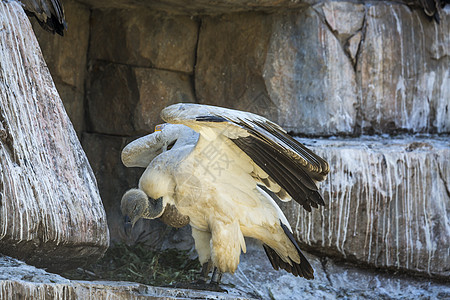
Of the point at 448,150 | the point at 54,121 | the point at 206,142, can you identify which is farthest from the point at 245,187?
the point at 448,150

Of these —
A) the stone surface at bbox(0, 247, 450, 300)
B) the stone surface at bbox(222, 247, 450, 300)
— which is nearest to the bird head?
the stone surface at bbox(0, 247, 450, 300)

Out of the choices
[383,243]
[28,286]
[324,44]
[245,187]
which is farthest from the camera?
[324,44]

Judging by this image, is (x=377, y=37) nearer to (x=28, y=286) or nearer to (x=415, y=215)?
(x=415, y=215)

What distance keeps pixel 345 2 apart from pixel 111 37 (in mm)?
2115

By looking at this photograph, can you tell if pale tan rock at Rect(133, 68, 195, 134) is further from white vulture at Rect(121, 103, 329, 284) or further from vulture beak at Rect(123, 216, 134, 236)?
vulture beak at Rect(123, 216, 134, 236)

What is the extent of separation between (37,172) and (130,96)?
260cm

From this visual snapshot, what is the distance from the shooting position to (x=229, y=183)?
4180 mm

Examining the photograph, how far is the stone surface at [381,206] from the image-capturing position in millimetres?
5270

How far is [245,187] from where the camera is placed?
4246 millimetres

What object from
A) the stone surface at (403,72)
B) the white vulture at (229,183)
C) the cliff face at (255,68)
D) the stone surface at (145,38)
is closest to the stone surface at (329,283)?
the white vulture at (229,183)

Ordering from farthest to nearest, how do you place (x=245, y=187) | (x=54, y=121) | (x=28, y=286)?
(x=245, y=187), (x=54, y=121), (x=28, y=286)

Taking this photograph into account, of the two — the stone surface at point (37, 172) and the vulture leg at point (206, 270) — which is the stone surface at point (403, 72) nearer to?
the vulture leg at point (206, 270)

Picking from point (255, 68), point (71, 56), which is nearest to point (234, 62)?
point (255, 68)

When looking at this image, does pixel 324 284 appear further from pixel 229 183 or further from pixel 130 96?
pixel 130 96
